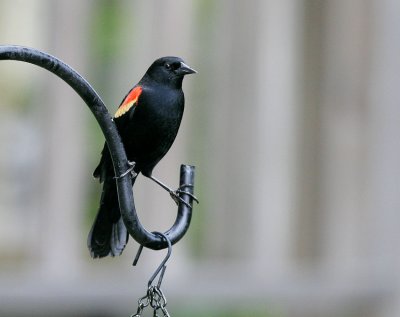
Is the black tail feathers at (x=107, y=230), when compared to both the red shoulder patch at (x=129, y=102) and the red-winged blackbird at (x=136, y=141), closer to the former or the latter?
the red-winged blackbird at (x=136, y=141)

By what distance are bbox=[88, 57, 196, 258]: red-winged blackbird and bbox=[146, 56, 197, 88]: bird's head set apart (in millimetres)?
37

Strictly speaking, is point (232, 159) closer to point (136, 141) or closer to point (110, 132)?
point (136, 141)

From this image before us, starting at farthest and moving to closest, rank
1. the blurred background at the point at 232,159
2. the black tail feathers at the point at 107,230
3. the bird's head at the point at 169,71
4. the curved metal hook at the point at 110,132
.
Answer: the blurred background at the point at 232,159, the bird's head at the point at 169,71, the black tail feathers at the point at 107,230, the curved metal hook at the point at 110,132

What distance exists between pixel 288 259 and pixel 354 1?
217 cm

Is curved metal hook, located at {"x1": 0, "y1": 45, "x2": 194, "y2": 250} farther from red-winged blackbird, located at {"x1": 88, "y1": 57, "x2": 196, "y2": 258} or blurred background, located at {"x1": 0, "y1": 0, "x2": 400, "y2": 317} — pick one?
blurred background, located at {"x1": 0, "y1": 0, "x2": 400, "y2": 317}

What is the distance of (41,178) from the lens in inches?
330

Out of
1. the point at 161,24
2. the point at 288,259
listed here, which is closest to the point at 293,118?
the point at 288,259

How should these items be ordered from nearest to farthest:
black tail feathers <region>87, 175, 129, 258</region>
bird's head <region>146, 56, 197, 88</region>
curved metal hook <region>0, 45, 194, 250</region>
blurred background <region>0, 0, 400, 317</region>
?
curved metal hook <region>0, 45, 194, 250</region>
black tail feathers <region>87, 175, 129, 258</region>
bird's head <region>146, 56, 197, 88</region>
blurred background <region>0, 0, 400, 317</region>

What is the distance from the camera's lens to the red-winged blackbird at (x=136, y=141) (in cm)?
369

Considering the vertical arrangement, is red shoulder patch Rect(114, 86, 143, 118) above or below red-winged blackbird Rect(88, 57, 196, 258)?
above

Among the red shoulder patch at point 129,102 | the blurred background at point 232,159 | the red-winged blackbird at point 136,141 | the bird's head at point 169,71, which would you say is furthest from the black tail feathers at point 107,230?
the blurred background at point 232,159

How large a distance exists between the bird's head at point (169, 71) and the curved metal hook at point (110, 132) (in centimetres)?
56

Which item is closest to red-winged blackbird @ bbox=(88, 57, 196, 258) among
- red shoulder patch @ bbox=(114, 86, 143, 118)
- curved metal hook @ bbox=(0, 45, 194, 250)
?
→ red shoulder patch @ bbox=(114, 86, 143, 118)

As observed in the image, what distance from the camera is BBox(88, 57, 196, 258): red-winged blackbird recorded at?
369cm
